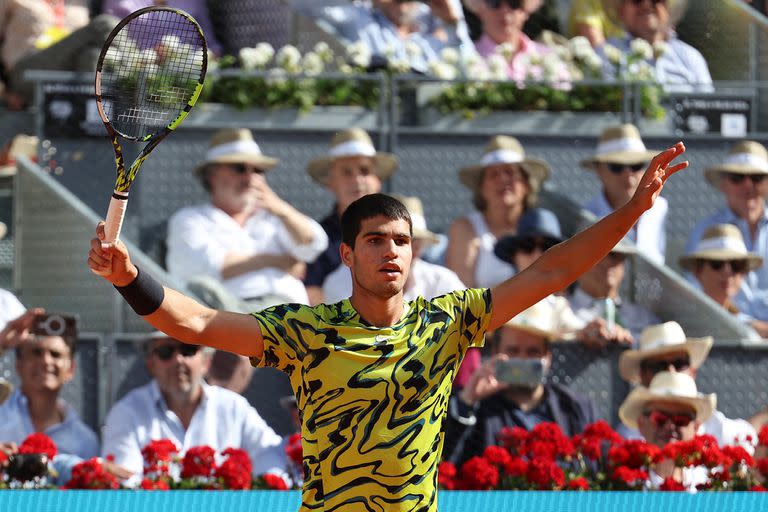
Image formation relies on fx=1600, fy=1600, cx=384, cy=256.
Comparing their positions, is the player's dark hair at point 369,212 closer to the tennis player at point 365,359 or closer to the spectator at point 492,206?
the tennis player at point 365,359

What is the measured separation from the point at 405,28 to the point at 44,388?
162 inches

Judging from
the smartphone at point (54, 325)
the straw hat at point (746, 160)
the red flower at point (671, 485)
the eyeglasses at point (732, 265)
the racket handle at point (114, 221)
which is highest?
the straw hat at point (746, 160)

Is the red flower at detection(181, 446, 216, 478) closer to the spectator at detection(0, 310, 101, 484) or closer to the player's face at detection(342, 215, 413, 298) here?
the spectator at detection(0, 310, 101, 484)

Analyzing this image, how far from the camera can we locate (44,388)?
24.7 feet

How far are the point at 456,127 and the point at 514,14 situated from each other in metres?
1.18

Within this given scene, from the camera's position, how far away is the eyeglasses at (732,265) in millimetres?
9164

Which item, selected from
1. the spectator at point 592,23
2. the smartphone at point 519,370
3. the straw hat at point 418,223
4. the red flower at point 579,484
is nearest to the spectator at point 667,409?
the smartphone at point 519,370

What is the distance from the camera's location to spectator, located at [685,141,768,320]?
30.8 feet

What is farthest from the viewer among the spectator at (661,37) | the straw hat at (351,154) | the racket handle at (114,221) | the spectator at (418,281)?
the spectator at (661,37)

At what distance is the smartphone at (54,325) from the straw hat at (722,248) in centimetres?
358

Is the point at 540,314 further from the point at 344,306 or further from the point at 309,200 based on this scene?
the point at 344,306

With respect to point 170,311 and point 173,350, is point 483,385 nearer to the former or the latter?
point 173,350

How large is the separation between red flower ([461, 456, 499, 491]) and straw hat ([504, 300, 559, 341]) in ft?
4.31

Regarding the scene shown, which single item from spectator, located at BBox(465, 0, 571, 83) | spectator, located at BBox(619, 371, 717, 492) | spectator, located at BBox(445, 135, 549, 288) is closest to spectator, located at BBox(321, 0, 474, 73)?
spectator, located at BBox(465, 0, 571, 83)
